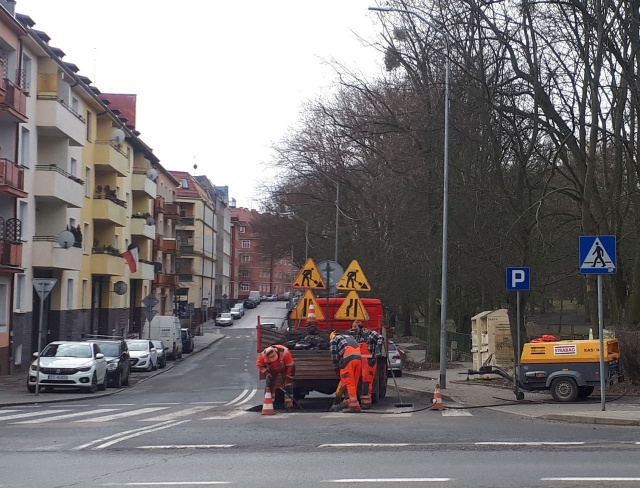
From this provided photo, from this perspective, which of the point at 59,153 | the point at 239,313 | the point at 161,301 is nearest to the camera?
the point at 59,153

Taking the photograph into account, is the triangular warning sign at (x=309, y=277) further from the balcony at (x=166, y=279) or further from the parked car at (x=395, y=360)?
the balcony at (x=166, y=279)

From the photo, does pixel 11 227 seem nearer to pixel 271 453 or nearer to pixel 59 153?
pixel 59 153

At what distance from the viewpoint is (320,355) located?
19.1 m

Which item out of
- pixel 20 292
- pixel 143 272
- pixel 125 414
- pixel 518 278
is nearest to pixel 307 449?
pixel 125 414

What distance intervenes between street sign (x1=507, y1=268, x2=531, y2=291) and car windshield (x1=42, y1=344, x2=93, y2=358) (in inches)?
524

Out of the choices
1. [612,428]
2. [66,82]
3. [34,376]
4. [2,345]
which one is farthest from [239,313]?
[612,428]

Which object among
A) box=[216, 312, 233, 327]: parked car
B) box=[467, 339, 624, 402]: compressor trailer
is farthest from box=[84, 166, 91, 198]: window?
box=[216, 312, 233, 327]: parked car

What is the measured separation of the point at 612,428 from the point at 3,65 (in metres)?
26.1

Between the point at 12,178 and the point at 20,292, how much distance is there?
583 cm

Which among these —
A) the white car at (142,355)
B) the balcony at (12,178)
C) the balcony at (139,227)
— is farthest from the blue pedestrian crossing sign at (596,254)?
the balcony at (139,227)

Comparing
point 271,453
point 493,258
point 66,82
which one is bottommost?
point 271,453

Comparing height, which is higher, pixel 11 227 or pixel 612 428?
pixel 11 227

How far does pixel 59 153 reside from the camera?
40.5 meters

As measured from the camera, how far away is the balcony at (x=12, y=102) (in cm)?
3238
